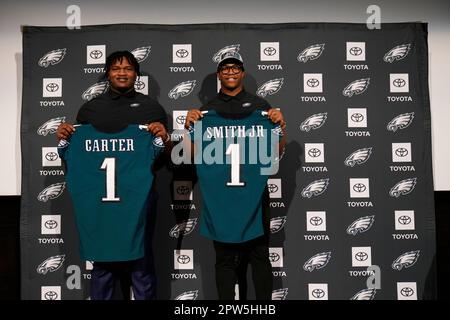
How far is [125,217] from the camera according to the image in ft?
7.21

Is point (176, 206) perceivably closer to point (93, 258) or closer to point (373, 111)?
point (93, 258)

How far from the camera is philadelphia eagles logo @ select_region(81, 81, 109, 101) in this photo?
106 inches

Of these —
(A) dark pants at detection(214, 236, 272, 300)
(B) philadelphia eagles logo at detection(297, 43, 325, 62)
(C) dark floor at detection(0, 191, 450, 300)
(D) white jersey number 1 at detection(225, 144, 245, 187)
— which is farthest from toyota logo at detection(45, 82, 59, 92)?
(B) philadelphia eagles logo at detection(297, 43, 325, 62)

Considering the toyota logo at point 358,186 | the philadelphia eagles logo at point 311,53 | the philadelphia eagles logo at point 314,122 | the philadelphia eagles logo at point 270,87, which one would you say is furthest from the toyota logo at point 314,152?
the philadelphia eagles logo at point 311,53

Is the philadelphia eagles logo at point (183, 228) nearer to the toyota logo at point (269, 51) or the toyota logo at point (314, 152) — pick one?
the toyota logo at point (314, 152)

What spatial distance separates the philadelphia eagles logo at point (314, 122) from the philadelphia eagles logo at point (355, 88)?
0.19m

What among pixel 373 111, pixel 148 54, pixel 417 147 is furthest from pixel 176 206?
pixel 417 147

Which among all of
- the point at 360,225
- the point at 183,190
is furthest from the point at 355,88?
the point at 183,190

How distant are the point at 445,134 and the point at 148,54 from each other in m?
1.91

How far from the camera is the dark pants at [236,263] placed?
227 cm

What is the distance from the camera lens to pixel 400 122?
2.70 m

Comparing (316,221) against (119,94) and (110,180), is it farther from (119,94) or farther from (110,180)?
(119,94)

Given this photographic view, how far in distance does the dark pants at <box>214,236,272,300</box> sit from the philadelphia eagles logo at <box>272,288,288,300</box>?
317 mm

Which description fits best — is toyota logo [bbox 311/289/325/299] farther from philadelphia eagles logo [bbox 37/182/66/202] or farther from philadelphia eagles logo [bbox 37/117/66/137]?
philadelphia eagles logo [bbox 37/117/66/137]
